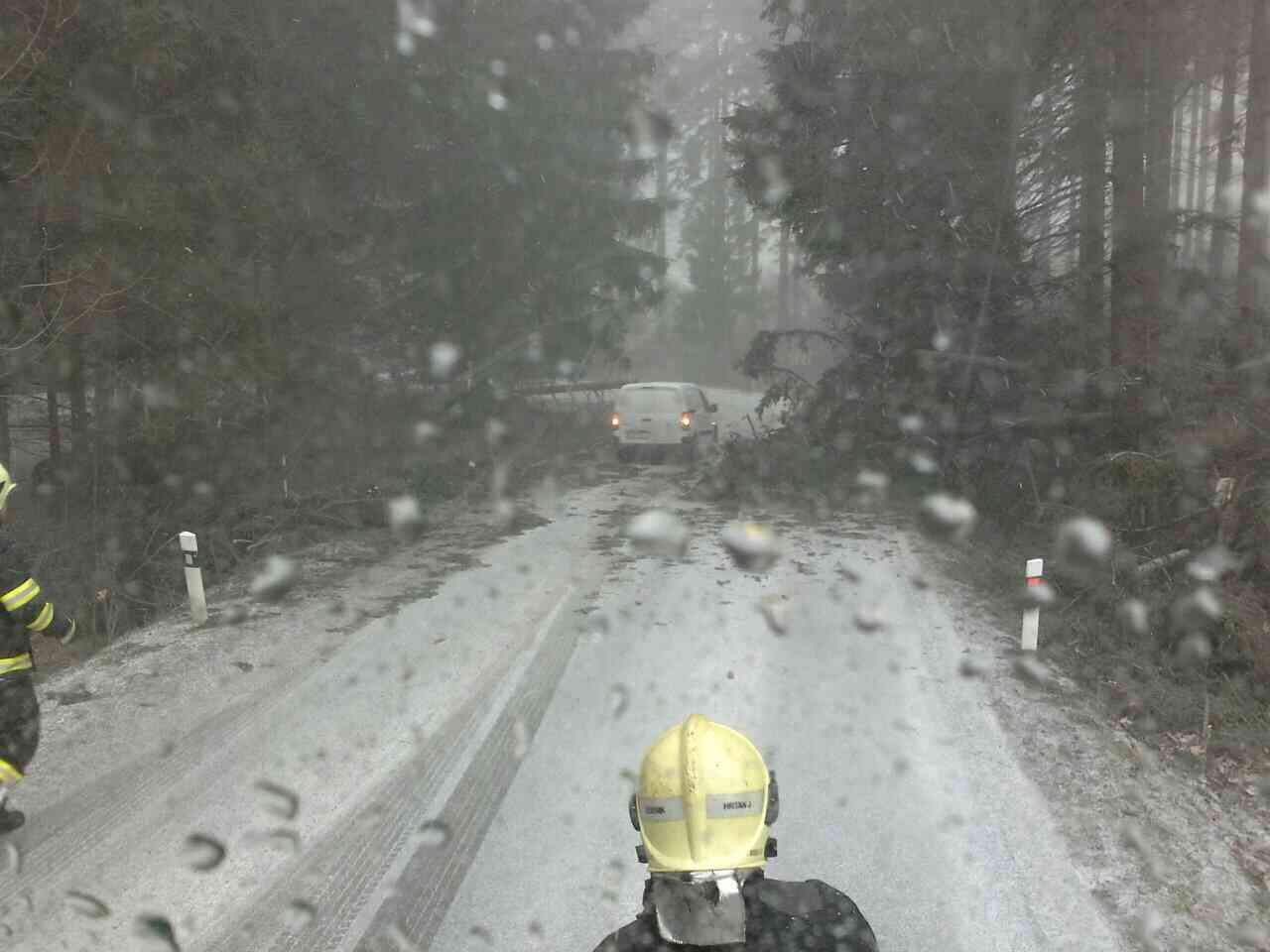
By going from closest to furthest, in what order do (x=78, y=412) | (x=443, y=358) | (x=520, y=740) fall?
1. (x=520, y=740)
2. (x=78, y=412)
3. (x=443, y=358)

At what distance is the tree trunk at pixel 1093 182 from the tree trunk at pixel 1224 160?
1394 mm

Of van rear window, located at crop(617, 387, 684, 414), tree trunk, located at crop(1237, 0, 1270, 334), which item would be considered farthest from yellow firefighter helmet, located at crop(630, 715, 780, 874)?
van rear window, located at crop(617, 387, 684, 414)

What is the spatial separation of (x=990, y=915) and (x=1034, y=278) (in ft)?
37.0

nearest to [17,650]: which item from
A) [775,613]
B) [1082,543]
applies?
[775,613]

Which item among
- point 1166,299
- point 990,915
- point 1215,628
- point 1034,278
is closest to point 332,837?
point 990,915

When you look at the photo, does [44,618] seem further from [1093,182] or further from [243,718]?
[1093,182]

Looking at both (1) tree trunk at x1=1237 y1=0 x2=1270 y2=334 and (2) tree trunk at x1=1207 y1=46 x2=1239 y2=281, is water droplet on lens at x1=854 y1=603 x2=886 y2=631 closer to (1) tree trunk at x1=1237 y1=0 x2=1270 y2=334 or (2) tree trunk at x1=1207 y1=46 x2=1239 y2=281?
(2) tree trunk at x1=1207 y1=46 x2=1239 y2=281

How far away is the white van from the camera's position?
1964 centimetres

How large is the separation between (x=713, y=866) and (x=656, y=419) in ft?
58.3

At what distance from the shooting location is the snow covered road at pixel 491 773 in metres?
4.46

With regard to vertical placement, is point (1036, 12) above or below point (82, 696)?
above

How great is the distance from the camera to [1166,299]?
11625mm

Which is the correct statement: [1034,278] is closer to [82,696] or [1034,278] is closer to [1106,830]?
[1106,830]

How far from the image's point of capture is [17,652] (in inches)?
199
